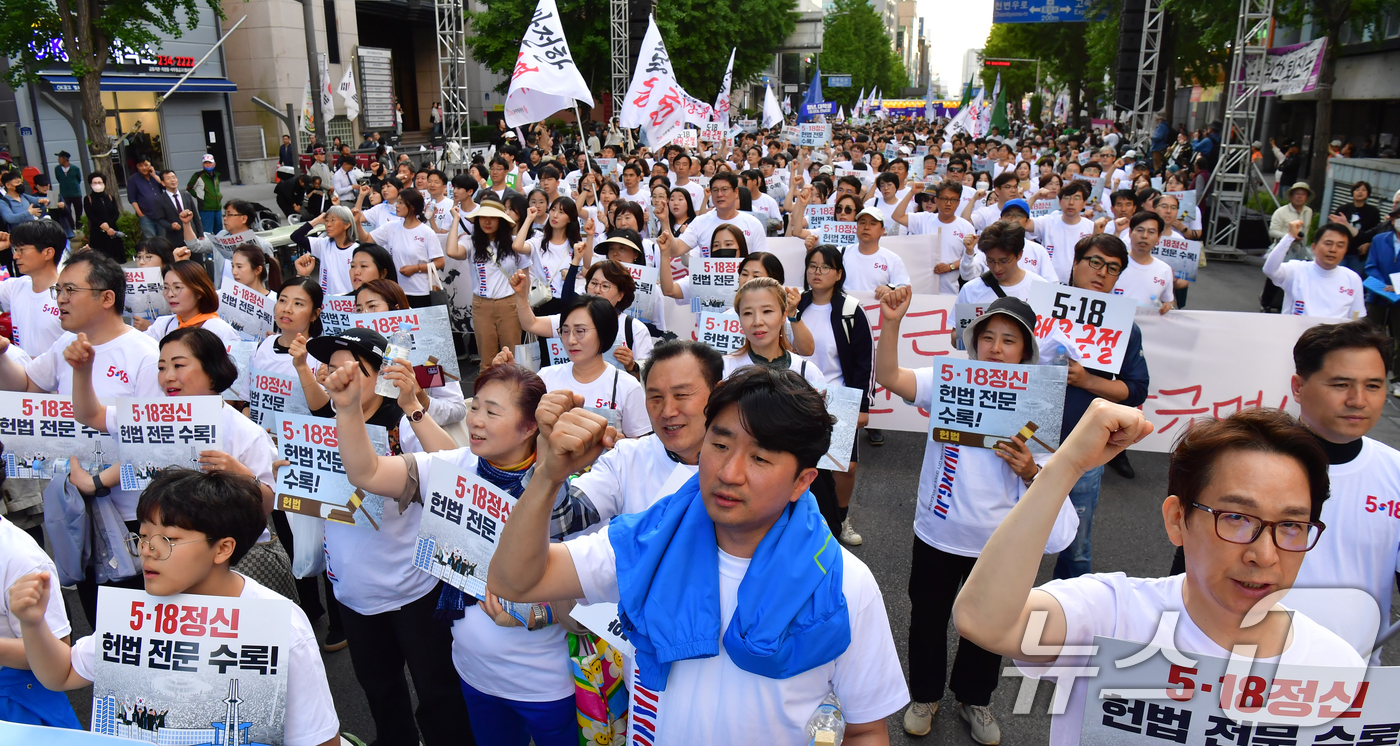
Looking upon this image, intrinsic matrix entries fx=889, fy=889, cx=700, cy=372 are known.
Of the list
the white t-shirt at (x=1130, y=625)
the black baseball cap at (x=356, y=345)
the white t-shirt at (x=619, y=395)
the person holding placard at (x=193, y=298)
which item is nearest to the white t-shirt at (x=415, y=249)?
the person holding placard at (x=193, y=298)

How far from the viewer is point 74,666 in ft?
8.38

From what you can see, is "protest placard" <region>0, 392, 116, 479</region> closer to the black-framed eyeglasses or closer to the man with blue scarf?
the man with blue scarf

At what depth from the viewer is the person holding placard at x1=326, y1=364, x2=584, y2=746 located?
2789 millimetres

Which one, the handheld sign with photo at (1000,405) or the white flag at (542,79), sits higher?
the white flag at (542,79)

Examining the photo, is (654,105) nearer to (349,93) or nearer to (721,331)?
(721,331)

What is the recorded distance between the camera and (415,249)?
809 cm

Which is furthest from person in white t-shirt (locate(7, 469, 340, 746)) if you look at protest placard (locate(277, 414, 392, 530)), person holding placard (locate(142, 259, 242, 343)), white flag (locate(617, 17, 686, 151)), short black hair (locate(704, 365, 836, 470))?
white flag (locate(617, 17, 686, 151))

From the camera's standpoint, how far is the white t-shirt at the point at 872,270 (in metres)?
6.77

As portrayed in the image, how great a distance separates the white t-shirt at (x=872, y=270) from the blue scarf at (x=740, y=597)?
501 centimetres

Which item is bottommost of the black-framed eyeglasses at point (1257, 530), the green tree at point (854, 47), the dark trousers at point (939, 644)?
the dark trousers at point (939, 644)

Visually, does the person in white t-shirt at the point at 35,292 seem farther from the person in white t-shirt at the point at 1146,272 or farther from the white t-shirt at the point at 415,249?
the person in white t-shirt at the point at 1146,272

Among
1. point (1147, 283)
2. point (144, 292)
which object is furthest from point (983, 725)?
point (144, 292)

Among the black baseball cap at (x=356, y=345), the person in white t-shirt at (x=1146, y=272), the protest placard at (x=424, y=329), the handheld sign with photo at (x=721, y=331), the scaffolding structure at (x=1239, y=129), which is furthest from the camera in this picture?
the scaffolding structure at (x=1239, y=129)

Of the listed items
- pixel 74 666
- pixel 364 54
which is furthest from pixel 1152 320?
pixel 364 54
